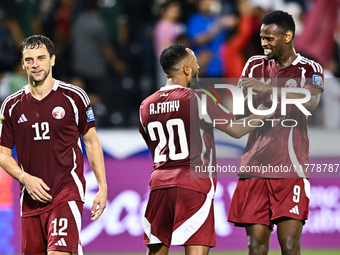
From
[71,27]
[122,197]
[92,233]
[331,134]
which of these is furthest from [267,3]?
[92,233]

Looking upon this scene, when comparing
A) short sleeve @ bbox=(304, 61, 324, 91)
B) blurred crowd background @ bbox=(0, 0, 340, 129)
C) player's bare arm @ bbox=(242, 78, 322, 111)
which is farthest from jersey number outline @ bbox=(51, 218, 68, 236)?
blurred crowd background @ bbox=(0, 0, 340, 129)

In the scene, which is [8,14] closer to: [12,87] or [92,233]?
[12,87]

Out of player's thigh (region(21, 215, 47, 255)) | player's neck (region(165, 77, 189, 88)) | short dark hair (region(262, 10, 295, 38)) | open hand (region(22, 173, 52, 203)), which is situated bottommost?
player's thigh (region(21, 215, 47, 255))

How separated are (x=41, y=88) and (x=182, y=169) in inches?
60.5

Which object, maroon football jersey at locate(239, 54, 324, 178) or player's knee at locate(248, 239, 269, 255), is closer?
player's knee at locate(248, 239, 269, 255)

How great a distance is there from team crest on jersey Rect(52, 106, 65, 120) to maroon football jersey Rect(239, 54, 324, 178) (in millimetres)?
1833

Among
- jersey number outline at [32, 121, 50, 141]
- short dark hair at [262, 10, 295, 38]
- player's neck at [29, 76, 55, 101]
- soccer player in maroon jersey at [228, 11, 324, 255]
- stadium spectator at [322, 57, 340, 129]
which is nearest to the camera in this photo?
jersey number outline at [32, 121, 50, 141]

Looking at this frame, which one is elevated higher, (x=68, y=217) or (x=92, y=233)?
(x=68, y=217)

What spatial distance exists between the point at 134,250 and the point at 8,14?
4835 millimetres

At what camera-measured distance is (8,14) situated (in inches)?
420

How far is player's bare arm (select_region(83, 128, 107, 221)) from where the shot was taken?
5.42m

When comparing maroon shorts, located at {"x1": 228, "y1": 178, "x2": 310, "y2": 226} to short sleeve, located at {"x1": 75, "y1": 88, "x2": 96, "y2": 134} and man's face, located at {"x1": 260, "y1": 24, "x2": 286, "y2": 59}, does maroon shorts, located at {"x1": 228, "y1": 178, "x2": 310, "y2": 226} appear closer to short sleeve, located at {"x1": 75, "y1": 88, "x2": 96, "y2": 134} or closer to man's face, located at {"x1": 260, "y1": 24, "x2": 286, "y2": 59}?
man's face, located at {"x1": 260, "y1": 24, "x2": 286, "y2": 59}

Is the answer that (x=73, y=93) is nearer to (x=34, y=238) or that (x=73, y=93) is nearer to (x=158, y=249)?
(x=34, y=238)

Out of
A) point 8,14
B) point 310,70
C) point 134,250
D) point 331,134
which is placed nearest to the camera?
point 310,70
